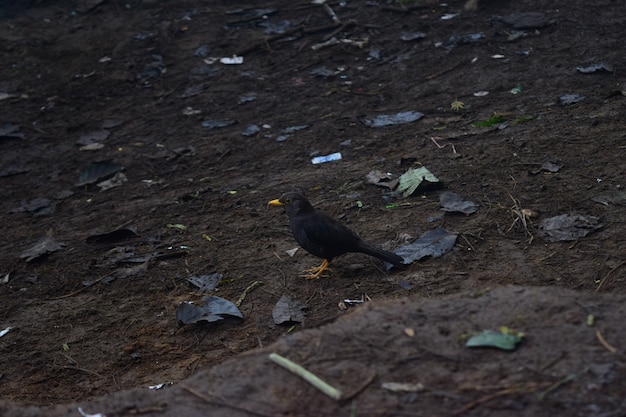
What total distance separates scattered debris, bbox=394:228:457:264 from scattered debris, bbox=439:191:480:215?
1.08 ft

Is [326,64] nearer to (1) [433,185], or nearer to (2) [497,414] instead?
(1) [433,185]

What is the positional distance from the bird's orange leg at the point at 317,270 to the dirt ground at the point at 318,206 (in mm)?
86

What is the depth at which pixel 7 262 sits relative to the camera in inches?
223

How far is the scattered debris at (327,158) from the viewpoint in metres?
6.57

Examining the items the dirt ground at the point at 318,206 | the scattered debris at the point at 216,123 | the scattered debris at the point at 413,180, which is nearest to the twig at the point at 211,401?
the dirt ground at the point at 318,206

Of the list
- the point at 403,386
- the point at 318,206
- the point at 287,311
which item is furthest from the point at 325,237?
the point at 403,386

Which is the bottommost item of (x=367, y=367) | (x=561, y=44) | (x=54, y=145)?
(x=54, y=145)

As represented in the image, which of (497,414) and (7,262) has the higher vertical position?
(497,414)

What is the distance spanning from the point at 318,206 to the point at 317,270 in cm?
91

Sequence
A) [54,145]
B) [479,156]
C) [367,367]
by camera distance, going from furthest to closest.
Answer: [54,145] < [479,156] < [367,367]

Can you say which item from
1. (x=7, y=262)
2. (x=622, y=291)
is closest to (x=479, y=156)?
(x=622, y=291)

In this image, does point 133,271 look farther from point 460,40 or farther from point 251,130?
→ point 460,40

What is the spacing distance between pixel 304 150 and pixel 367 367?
4284mm

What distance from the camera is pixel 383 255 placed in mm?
4535
